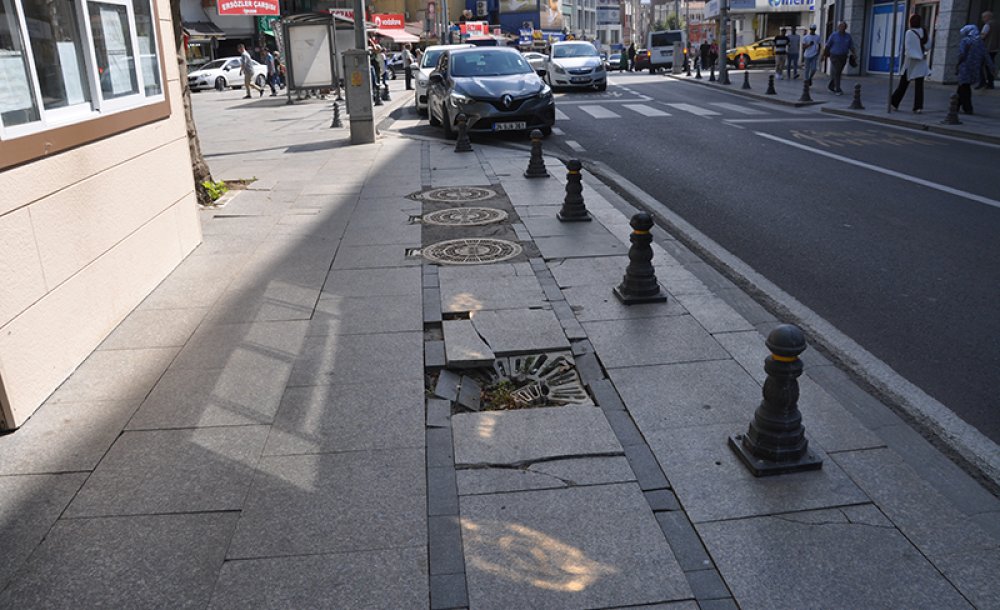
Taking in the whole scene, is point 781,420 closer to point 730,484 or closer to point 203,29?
point 730,484

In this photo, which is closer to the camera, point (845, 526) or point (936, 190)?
point (845, 526)

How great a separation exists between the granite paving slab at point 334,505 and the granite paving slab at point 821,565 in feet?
4.18

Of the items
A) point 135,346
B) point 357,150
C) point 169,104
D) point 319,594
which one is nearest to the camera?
point 319,594

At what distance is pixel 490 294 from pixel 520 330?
90 centimetres

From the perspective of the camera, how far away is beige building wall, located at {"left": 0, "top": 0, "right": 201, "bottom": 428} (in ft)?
14.9

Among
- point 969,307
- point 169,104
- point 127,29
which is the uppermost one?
point 127,29

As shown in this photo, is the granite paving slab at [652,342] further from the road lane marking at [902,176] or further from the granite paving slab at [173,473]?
the road lane marking at [902,176]

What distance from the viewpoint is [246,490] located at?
381cm

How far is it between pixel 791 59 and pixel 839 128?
17.4 m

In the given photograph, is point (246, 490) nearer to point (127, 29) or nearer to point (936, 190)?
point (127, 29)

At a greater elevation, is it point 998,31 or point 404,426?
point 998,31

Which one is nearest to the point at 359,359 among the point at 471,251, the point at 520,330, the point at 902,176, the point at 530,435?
the point at 520,330

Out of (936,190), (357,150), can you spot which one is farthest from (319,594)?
(357,150)

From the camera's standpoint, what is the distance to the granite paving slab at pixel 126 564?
121 inches
